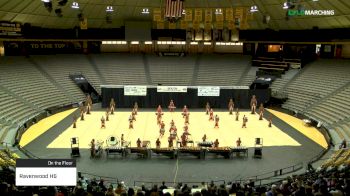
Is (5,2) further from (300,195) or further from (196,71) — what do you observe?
(300,195)

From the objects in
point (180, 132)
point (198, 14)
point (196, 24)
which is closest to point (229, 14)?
point (198, 14)

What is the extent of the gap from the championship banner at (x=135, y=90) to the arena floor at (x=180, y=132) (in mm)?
2603

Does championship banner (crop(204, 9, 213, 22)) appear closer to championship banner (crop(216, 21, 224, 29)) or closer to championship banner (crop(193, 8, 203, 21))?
championship banner (crop(193, 8, 203, 21))

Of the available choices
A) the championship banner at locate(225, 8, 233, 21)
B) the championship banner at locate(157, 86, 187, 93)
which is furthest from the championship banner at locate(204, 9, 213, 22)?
the championship banner at locate(157, 86, 187, 93)

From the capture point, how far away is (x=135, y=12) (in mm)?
44219

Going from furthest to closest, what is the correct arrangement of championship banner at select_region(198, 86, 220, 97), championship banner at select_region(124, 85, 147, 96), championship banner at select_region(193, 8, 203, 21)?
championship banner at select_region(198, 86, 220, 97) → championship banner at select_region(124, 85, 147, 96) → championship banner at select_region(193, 8, 203, 21)

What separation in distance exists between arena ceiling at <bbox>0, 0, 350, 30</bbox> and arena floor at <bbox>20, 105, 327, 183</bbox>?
34.5 feet

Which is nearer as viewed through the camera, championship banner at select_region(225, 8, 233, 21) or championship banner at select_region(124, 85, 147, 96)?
championship banner at select_region(225, 8, 233, 21)

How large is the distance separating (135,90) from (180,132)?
12.8 m

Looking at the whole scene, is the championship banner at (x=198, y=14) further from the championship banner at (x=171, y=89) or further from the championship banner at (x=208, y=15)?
the championship banner at (x=171, y=89)

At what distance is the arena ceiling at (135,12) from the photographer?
34.3 metres

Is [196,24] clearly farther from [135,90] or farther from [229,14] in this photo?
[135,90]

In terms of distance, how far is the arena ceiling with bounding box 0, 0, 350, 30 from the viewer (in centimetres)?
3428

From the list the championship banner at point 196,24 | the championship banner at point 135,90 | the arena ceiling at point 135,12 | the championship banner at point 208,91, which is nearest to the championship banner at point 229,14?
the arena ceiling at point 135,12
